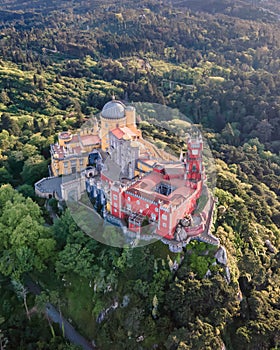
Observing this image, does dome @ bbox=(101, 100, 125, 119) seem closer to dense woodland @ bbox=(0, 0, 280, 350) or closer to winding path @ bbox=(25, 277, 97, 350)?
dense woodland @ bbox=(0, 0, 280, 350)

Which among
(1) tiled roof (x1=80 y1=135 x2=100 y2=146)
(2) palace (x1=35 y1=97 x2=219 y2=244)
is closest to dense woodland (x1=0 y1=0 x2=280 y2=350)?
(2) palace (x1=35 y1=97 x2=219 y2=244)

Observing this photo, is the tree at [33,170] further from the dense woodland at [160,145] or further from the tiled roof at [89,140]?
the tiled roof at [89,140]

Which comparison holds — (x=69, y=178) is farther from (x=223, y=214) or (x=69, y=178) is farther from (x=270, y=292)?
(x=270, y=292)

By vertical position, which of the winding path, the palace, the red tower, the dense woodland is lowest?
the winding path

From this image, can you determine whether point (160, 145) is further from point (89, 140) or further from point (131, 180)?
point (131, 180)

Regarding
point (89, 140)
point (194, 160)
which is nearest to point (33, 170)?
point (89, 140)

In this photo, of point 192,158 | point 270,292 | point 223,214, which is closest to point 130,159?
point 192,158
